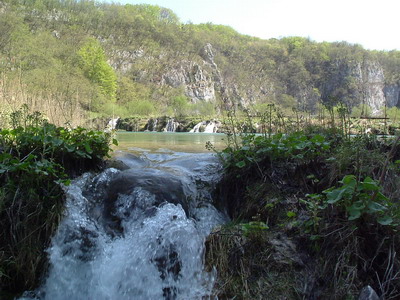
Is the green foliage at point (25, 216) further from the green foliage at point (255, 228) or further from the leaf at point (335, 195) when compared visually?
the leaf at point (335, 195)

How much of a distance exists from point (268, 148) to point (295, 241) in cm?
122

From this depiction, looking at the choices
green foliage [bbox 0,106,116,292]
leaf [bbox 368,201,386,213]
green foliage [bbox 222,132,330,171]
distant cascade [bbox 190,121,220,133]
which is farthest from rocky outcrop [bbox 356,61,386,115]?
green foliage [bbox 0,106,116,292]

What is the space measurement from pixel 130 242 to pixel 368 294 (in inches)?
78.9

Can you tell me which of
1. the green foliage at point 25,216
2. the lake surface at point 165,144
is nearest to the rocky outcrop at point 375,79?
the lake surface at point 165,144

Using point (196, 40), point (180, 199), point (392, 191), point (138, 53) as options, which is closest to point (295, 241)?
point (392, 191)

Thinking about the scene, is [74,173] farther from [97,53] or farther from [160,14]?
[160,14]

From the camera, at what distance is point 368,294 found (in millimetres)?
1730

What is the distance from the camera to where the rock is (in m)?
1.72

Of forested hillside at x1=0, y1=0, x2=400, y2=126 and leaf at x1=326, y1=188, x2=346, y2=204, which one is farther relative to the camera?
forested hillside at x1=0, y1=0, x2=400, y2=126

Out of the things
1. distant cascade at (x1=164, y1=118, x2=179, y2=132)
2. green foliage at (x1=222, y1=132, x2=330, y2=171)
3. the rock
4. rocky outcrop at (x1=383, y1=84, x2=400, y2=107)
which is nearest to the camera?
the rock

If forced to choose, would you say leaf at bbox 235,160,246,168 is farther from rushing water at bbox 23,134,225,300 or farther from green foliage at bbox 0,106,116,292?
green foliage at bbox 0,106,116,292

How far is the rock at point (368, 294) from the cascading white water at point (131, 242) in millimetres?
1044

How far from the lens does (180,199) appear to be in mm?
3580

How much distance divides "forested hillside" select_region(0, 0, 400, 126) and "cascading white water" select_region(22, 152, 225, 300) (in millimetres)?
34392
